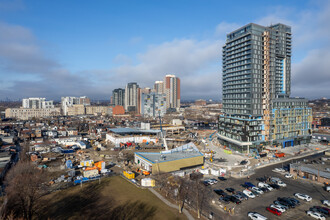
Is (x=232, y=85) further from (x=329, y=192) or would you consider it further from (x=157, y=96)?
(x=157, y=96)

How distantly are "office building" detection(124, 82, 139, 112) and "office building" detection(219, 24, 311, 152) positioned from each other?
129 m

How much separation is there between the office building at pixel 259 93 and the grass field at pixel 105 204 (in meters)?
28.1

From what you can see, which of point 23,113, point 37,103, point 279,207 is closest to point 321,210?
point 279,207

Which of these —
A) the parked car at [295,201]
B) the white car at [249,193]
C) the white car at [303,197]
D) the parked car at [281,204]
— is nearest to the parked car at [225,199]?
the white car at [249,193]

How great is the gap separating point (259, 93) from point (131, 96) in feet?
470

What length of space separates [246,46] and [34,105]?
16837cm

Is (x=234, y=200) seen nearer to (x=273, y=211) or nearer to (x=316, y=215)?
(x=273, y=211)

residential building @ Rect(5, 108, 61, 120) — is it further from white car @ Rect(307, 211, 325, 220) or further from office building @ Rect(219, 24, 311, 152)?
white car @ Rect(307, 211, 325, 220)

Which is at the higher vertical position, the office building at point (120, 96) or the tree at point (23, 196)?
the office building at point (120, 96)

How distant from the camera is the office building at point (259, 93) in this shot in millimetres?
44938

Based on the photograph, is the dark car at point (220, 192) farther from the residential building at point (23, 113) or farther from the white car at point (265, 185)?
the residential building at point (23, 113)

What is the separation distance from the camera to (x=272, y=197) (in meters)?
24.3

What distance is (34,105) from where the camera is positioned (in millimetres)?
162000

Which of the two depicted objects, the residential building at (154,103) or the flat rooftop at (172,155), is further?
the residential building at (154,103)
